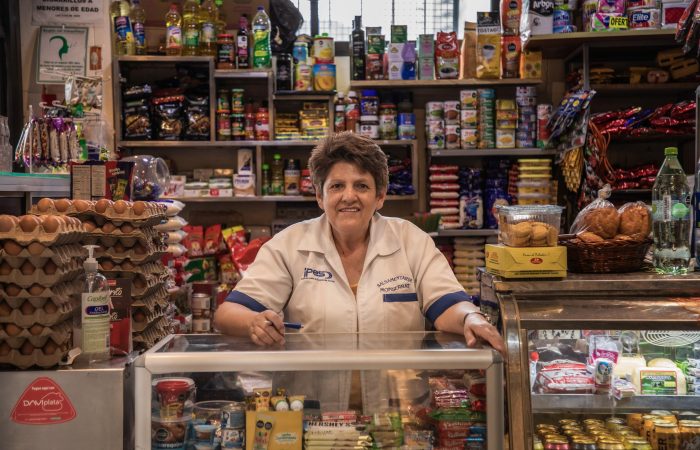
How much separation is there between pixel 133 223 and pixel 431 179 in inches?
141

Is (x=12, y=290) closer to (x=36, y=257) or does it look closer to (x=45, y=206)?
(x=36, y=257)

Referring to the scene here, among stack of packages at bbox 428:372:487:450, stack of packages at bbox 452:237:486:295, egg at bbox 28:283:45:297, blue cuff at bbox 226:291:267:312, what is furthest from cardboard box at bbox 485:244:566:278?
stack of packages at bbox 452:237:486:295

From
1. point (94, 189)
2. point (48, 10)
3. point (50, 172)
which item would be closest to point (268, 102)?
point (48, 10)

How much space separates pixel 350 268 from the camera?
262 cm

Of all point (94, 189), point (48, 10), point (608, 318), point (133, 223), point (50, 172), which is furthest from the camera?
point (48, 10)

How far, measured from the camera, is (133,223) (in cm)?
240

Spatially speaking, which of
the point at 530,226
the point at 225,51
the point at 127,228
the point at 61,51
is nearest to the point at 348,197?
the point at 530,226

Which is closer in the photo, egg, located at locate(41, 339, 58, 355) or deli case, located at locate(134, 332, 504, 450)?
deli case, located at locate(134, 332, 504, 450)

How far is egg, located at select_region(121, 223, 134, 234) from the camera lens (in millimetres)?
2383

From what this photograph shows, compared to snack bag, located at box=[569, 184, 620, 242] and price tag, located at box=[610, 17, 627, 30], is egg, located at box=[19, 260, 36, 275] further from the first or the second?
price tag, located at box=[610, 17, 627, 30]

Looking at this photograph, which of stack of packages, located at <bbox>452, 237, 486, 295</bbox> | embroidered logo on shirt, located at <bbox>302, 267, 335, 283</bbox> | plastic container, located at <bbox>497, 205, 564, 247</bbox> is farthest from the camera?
stack of packages, located at <bbox>452, 237, 486, 295</bbox>

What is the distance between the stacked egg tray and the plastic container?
44.4 inches

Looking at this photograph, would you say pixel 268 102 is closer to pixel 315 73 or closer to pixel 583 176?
pixel 315 73

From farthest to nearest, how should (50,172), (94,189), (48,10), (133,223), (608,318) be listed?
1. (48,10)
2. (50,172)
3. (94,189)
4. (133,223)
5. (608,318)
